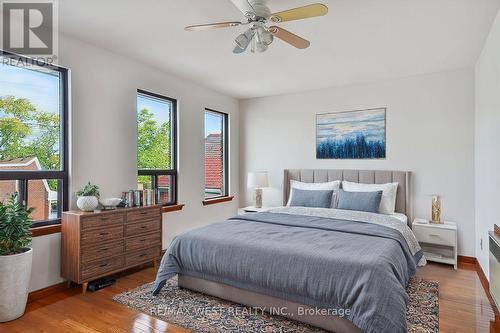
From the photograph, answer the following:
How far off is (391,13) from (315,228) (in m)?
2.13

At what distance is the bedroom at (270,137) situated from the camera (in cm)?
247

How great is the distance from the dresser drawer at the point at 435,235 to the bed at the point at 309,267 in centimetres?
45

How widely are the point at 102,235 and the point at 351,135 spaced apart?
147 inches

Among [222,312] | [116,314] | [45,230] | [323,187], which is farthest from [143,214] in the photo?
[323,187]

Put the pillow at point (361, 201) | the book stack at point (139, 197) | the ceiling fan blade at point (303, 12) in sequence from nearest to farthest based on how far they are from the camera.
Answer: the ceiling fan blade at point (303, 12) < the book stack at point (139, 197) < the pillow at point (361, 201)

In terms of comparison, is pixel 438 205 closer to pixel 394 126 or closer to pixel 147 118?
pixel 394 126

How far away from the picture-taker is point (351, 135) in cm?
470

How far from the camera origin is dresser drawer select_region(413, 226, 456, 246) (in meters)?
3.70

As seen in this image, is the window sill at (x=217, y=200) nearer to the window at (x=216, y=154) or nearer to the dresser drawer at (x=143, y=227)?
the window at (x=216, y=154)

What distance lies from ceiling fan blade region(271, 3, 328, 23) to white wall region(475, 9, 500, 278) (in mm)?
1745

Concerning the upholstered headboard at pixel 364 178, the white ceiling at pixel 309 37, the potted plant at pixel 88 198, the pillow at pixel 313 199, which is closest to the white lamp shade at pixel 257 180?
the upholstered headboard at pixel 364 178

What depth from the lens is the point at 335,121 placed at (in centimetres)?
484

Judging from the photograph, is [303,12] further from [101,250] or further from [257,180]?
[257,180]

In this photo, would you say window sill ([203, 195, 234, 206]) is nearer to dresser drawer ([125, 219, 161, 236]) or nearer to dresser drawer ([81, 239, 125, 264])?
dresser drawer ([125, 219, 161, 236])
